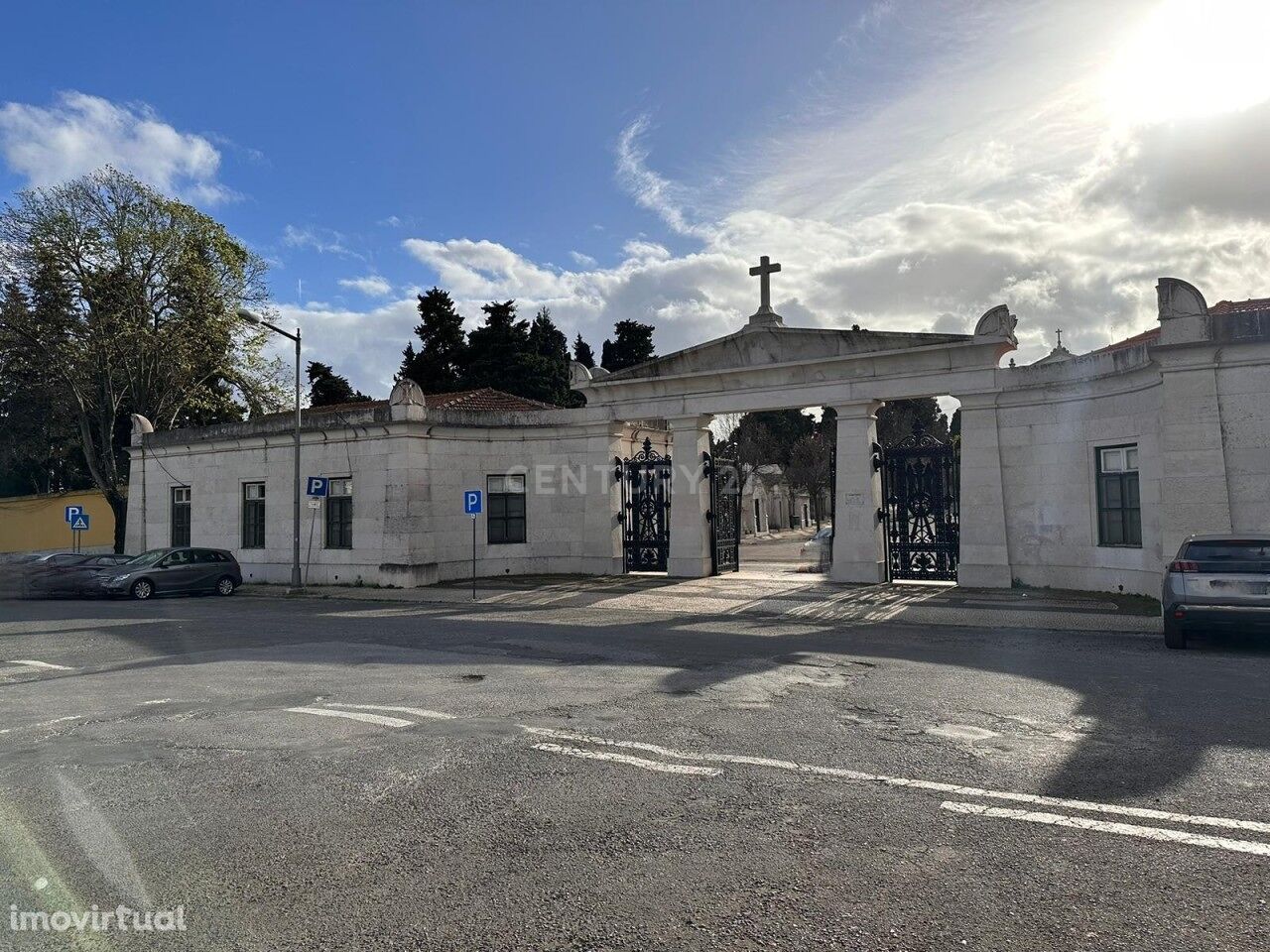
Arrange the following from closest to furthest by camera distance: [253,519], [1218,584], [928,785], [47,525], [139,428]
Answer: [928,785]
[1218,584]
[253,519]
[139,428]
[47,525]

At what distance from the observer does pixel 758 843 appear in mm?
4621

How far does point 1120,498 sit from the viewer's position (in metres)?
16.7

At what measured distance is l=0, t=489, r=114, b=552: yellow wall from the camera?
41406 mm

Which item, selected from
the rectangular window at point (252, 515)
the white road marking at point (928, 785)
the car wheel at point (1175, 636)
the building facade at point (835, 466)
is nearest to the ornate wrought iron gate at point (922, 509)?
the building facade at point (835, 466)

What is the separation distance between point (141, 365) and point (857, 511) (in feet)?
90.3

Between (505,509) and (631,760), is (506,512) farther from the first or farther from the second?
(631,760)

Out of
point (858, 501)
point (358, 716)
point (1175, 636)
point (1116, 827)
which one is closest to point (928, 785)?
point (1116, 827)

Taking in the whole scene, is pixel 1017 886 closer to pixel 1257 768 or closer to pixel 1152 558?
pixel 1257 768

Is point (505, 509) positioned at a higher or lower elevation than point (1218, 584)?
higher

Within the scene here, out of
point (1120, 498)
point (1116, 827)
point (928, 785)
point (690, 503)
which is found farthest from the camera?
point (690, 503)

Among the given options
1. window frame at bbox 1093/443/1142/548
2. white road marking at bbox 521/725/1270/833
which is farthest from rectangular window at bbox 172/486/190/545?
window frame at bbox 1093/443/1142/548

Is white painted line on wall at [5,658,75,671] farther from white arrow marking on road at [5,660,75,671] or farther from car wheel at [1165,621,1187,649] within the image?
car wheel at [1165,621,1187,649]

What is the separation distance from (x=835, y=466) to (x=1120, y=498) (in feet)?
19.2

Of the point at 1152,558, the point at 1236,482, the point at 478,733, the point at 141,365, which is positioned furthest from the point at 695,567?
the point at 141,365
